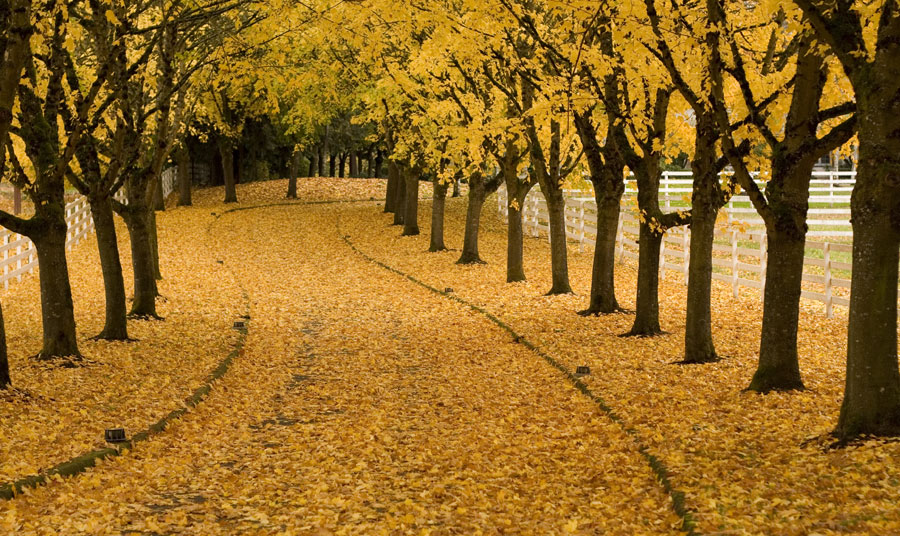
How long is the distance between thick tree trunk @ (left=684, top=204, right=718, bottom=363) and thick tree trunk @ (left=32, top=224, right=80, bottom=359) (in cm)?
759

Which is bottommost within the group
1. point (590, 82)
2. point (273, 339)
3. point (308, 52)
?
point (273, 339)

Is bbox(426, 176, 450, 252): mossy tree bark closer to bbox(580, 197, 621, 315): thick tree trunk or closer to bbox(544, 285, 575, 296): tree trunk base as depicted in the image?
bbox(544, 285, 575, 296): tree trunk base

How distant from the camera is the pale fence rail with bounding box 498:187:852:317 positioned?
50.0ft

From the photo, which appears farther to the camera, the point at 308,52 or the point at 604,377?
the point at 308,52

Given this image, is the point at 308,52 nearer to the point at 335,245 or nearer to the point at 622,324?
the point at 335,245

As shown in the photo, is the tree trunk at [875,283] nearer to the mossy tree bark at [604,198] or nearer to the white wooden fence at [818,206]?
the mossy tree bark at [604,198]

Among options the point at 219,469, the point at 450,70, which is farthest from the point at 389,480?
the point at 450,70

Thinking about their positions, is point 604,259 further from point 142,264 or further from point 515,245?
point 142,264

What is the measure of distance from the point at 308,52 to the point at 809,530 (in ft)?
80.3

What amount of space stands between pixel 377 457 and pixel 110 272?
22.9 ft

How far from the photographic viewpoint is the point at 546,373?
11977mm

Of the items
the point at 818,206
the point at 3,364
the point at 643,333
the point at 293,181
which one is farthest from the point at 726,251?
the point at 293,181

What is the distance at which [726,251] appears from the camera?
20906 mm

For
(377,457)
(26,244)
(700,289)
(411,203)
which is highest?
(411,203)
